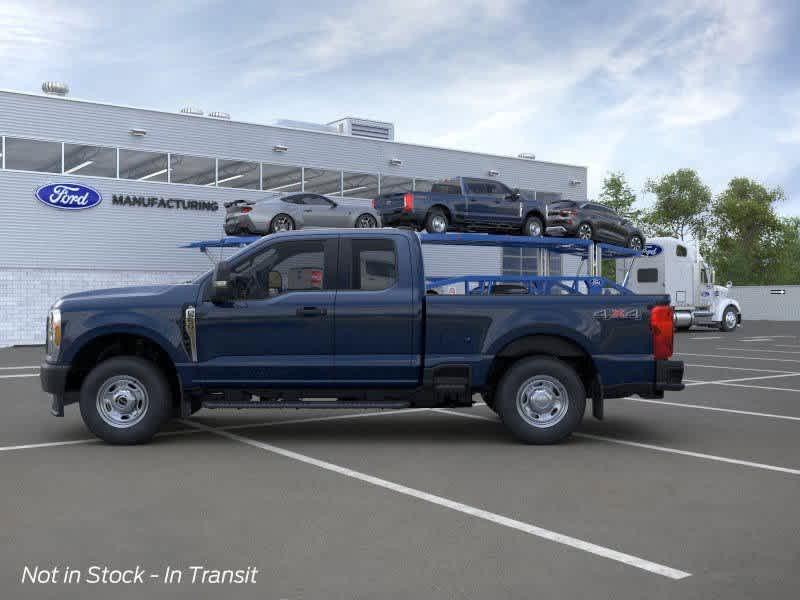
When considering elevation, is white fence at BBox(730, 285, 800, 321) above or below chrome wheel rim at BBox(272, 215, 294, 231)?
below

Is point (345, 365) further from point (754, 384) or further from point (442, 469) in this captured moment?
point (754, 384)

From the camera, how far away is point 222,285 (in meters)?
8.37

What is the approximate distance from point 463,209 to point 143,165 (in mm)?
13370

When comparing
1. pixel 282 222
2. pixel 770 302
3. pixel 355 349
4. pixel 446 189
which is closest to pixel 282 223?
pixel 282 222

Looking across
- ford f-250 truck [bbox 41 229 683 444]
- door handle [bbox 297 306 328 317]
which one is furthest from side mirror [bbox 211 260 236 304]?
door handle [bbox 297 306 328 317]

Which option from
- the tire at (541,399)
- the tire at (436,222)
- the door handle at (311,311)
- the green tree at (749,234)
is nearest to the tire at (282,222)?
the tire at (436,222)

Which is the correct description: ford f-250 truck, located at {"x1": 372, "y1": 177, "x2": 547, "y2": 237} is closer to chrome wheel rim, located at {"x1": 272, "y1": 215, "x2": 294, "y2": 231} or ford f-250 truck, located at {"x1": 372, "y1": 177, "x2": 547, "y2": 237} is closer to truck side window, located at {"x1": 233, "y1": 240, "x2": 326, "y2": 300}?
chrome wheel rim, located at {"x1": 272, "y1": 215, "x2": 294, "y2": 231}

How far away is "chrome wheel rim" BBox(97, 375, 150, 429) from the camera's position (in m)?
8.51

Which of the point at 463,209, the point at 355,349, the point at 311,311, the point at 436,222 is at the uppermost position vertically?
the point at 463,209

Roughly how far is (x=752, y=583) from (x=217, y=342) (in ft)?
17.9

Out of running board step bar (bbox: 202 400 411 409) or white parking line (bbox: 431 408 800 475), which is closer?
white parking line (bbox: 431 408 800 475)

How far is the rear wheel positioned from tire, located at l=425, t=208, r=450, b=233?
17.7 feet

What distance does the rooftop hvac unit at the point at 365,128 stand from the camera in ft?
126

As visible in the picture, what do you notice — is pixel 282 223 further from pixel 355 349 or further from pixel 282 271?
pixel 355 349
